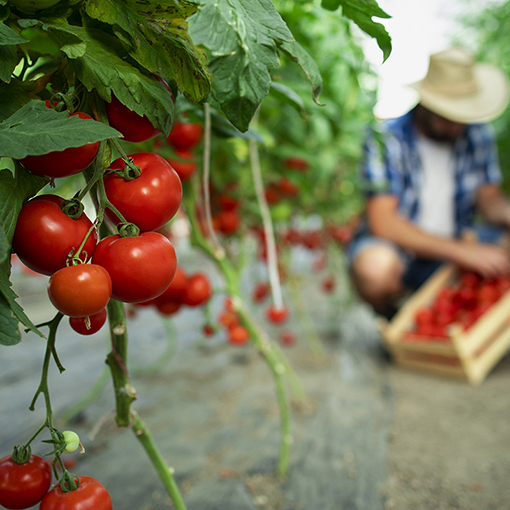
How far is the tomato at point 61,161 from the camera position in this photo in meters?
0.33

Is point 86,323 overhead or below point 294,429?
overhead

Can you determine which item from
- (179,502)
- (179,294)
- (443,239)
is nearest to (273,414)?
(179,294)

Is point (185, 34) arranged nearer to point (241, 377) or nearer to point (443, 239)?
point (241, 377)

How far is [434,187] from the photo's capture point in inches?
88.1

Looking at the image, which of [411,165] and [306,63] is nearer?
[306,63]

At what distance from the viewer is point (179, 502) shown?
502 mm

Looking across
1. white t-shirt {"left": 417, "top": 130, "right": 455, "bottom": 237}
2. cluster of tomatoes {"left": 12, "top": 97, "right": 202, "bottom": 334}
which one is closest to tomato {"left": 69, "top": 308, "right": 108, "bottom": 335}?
cluster of tomatoes {"left": 12, "top": 97, "right": 202, "bottom": 334}

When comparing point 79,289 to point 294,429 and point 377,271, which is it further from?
point 377,271

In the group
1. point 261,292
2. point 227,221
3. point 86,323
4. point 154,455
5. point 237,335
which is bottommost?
point 261,292

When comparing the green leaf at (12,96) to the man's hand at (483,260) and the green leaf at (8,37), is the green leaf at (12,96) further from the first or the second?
the man's hand at (483,260)

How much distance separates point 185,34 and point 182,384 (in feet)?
5.00

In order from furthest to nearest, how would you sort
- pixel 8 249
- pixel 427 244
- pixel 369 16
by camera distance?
pixel 427 244 → pixel 369 16 → pixel 8 249

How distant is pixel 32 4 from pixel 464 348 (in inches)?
62.5

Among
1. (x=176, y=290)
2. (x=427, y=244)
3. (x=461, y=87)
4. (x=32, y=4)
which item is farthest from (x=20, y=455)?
(x=461, y=87)
